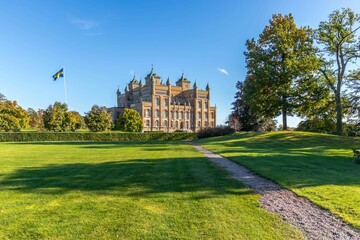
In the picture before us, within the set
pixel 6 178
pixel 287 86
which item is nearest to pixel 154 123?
pixel 287 86

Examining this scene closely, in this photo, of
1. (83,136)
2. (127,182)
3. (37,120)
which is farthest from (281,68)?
(37,120)

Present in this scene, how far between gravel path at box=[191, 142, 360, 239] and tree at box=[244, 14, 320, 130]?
2499cm

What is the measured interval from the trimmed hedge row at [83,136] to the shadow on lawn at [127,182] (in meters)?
35.8

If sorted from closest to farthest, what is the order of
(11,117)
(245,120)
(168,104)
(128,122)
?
(245,120)
(11,117)
(128,122)
(168,104)

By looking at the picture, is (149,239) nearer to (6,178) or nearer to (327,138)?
(6,178)

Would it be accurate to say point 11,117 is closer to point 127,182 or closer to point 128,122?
point 128,122

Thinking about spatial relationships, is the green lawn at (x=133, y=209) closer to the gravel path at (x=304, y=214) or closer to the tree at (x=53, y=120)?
the gravel path at (x=304, y=214)

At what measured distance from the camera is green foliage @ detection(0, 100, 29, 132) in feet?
174

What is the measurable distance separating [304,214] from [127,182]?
4570 mm

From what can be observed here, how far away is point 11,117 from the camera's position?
54.8 meters

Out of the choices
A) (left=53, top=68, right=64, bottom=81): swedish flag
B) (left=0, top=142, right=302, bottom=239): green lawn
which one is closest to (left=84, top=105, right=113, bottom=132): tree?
(left=53, top=68, right=64, bottom=81): swedish flag

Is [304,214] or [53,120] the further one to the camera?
[53,120]

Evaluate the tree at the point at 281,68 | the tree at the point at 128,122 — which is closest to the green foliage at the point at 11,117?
the tree at the point at 128,122

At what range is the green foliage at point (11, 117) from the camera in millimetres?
52934
